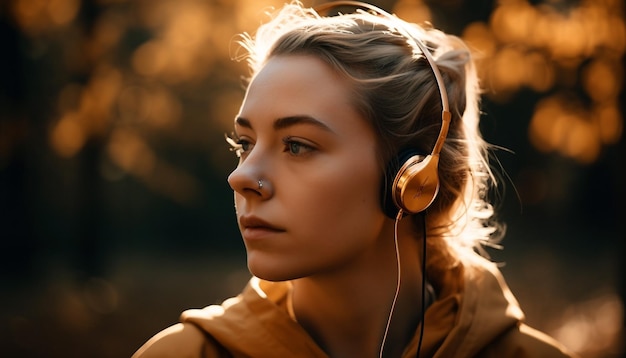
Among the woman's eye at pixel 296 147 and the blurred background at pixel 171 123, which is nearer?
the woman's eye at pixel 296 147

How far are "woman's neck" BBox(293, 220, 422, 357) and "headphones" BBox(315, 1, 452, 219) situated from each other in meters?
0.24

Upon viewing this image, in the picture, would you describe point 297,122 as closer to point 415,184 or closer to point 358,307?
point 415,184

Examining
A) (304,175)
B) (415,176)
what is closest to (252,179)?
(304,175)

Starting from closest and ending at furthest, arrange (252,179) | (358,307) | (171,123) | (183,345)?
(252,179) < (183,345) < (358,307) < (171,123)

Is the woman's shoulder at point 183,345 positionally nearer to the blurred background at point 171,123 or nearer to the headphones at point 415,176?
the headphones at point 415,176

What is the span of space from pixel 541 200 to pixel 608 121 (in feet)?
23.3

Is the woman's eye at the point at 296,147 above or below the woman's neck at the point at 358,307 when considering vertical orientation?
above

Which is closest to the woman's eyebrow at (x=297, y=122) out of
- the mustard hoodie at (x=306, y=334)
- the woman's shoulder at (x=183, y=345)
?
the mustard hoodie at (x=306, y=334)

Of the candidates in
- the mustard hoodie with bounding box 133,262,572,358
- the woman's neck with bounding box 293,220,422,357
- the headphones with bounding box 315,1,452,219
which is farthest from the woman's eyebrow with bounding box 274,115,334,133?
the mustard hoodie with bounding box 133,262,572,358

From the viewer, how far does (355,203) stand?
2154mm

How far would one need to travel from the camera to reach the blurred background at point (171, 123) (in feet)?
19.9

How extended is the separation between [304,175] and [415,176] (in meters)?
0.35

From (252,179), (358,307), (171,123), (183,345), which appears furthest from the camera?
(171,123)

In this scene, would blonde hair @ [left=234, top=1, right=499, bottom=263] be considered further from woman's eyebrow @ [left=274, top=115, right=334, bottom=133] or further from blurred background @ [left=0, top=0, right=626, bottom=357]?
blurred background @ [left=0, top=0, right=626, bottom=357]
